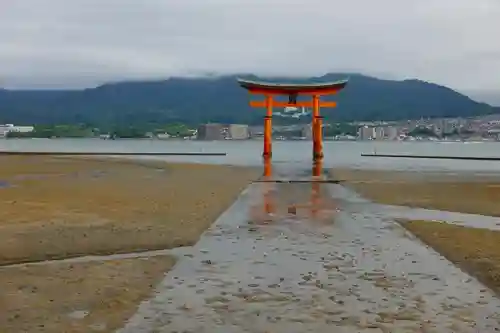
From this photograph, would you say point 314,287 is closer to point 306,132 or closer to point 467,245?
point 467,245

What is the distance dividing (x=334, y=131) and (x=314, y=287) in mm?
164228

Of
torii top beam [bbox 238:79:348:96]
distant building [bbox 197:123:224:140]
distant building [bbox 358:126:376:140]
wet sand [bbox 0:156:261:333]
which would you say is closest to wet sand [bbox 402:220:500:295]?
wet sand [bbox 0:156:261:333]

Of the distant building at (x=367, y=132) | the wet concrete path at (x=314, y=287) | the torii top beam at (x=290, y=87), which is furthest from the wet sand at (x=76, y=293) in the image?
the distant building at (x=367, y=132)

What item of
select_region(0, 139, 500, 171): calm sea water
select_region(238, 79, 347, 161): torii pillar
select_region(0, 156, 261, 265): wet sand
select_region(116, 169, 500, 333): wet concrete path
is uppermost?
select_region(238, 79, 347, 161): torii pillar

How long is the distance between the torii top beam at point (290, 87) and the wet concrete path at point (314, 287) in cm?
3592

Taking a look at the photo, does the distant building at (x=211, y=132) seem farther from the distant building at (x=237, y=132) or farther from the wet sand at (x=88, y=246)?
the wet sand at (x=88, y=246)

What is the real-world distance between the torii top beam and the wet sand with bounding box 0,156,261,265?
2414 centimetres

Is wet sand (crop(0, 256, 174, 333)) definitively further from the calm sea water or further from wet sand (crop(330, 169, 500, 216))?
the calm sea water

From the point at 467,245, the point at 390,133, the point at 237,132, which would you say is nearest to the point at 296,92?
the point at 467,245

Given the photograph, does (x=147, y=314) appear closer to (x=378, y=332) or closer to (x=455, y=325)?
(x=378, y=332)

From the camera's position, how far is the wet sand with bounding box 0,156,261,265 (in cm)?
989

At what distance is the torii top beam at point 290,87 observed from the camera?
47.2m

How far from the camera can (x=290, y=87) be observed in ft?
157

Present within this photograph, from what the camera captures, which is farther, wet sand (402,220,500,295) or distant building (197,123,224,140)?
distant building (197,123,224,140)
